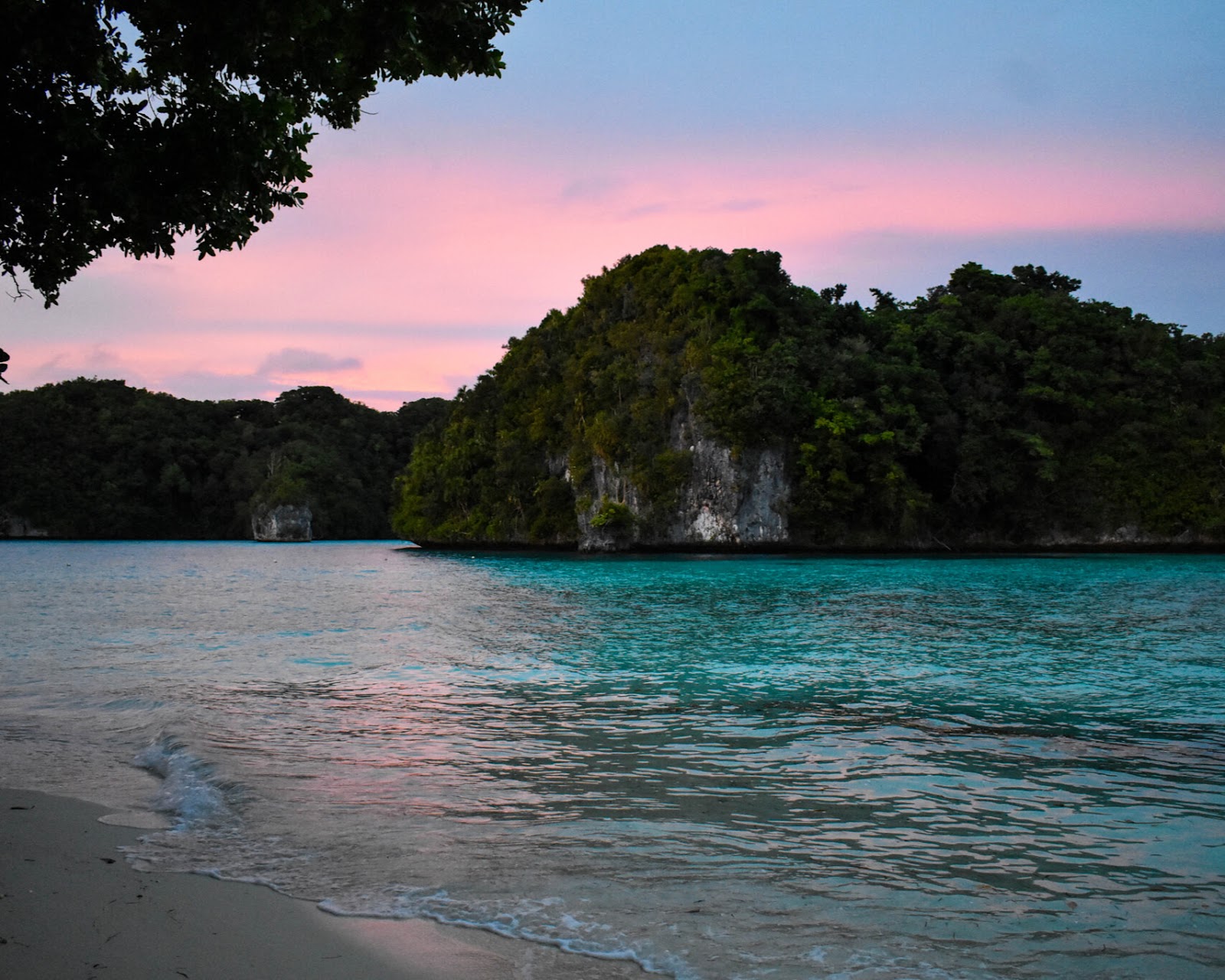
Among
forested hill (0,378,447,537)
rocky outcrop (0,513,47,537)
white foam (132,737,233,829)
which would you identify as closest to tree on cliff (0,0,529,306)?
white foam (132,737,233,829)

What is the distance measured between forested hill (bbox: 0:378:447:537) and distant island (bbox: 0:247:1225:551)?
47750mm

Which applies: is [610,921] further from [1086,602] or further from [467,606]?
[1086,602]

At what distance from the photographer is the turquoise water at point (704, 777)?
3764 mm

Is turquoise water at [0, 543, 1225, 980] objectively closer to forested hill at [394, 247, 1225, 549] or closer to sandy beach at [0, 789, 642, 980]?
sandy beach at [0, 789, 642, 980]

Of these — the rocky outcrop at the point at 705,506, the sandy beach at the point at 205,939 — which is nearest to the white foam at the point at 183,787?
the sandy beach at the point at 205,939

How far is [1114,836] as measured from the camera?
488cm

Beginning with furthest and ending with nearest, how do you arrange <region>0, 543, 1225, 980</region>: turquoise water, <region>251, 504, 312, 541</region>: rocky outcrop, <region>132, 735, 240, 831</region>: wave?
<region>251, 504, 312, 541</region>: rocky outcrop
<region>132, 735, 240, 831</region>: wave
<region>0, 543, 1225, 980</region>: turquoise water

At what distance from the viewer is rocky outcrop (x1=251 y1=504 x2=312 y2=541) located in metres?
106

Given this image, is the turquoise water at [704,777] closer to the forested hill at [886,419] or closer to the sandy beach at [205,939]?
the sandy beach at [205,939]

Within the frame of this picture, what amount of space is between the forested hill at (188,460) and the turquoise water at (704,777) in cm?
9725

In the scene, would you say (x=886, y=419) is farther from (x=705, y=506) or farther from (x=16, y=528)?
(x=16, y=528)

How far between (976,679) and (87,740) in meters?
9.26

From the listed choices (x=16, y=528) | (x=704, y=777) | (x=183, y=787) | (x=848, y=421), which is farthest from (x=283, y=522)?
(x=704, y=777)

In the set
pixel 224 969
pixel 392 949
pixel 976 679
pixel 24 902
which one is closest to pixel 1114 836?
pixel 392 949
